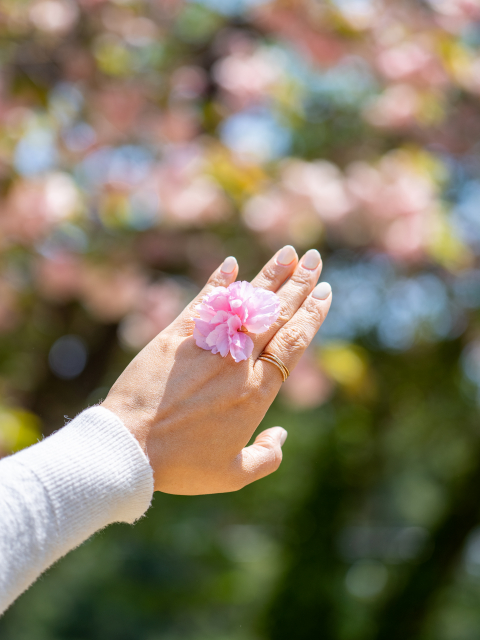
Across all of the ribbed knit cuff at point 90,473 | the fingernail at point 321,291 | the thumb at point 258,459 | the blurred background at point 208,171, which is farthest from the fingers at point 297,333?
the blurred background at point 208,171

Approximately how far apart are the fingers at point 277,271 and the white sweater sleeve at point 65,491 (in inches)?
14.5

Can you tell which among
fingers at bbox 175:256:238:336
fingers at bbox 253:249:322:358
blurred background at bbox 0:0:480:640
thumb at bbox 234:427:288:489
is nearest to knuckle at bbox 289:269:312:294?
fingers at bbox 253:249:322:358

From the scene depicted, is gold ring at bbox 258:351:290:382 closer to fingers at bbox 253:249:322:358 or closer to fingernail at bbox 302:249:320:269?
fingers at bbox 253:249:322:358

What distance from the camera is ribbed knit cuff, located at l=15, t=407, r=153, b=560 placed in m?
0.77

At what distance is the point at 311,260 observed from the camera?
109cm

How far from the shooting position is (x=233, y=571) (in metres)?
8.95

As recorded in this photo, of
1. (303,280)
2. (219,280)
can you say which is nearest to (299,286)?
(303,280)

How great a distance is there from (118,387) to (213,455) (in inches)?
7.0

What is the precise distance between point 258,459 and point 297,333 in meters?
0.22

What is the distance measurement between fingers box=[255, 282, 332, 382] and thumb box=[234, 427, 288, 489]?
0.39 ft

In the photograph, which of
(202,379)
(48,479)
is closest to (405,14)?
(202,379)

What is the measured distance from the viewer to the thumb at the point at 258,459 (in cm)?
97

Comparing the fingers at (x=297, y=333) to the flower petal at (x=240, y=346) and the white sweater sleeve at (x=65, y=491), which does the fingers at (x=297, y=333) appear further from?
the white sweater sleeve at (x=65, y=491)

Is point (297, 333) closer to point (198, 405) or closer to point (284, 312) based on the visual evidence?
point (284, 312)
